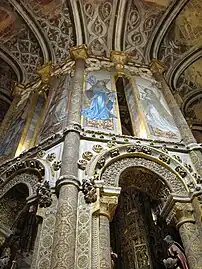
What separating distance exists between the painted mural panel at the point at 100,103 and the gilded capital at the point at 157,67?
1.57 metres

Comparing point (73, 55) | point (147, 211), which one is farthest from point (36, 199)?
point (73, 55)

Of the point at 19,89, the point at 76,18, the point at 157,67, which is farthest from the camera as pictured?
the point at 76,18

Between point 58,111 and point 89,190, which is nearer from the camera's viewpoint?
point 89,190

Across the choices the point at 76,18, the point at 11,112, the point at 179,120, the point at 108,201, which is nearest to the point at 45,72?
the point at 11,112

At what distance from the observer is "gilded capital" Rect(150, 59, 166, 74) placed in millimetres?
10573

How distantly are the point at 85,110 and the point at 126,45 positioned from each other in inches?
168

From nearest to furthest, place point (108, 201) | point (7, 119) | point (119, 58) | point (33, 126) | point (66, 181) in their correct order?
1. point (66, 181)
2. point (108, 201)
3. point (33, 126)
4. point (7, 119)
5. point (119, 58)

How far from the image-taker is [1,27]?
456 inches

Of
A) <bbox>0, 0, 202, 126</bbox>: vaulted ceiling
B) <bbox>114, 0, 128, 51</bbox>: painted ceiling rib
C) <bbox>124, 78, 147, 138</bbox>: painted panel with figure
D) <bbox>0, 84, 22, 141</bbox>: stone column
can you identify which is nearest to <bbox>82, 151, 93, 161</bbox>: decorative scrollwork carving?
<bbox>124, 78, 147, 138</bbox>: painted panel with figure

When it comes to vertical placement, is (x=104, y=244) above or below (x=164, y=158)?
below

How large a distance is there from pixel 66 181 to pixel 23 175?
4.70ft

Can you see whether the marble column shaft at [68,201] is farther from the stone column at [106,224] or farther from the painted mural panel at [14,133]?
the painted mural panel at [14,133]

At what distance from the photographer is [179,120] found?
8375 mm

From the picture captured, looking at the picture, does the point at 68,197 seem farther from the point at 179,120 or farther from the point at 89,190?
the point at 179,120
